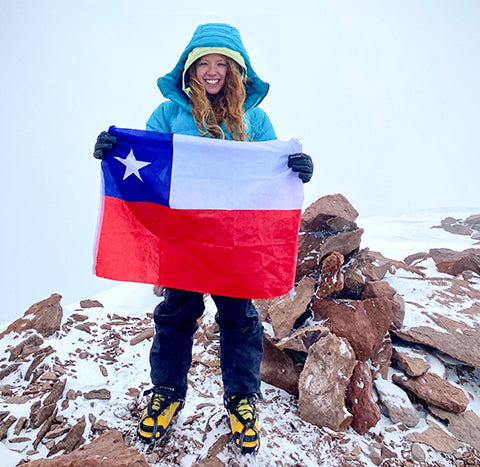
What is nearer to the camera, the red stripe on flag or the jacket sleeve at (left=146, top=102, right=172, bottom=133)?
the red stripe on flag

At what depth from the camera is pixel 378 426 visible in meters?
2.67

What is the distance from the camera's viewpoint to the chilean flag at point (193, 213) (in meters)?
2.37

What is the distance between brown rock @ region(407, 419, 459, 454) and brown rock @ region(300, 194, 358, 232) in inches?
95.8

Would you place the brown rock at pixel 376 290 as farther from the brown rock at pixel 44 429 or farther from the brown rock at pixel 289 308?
the brown rock at pixel 44 429

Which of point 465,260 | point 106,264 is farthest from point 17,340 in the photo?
point 465,260

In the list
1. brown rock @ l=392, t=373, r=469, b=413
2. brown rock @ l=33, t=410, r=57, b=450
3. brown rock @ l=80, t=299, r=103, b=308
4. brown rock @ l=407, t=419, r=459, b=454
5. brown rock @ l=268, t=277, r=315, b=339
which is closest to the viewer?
brown rock @ l=33, t=410, r=57, b=450

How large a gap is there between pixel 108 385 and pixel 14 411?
70 cm

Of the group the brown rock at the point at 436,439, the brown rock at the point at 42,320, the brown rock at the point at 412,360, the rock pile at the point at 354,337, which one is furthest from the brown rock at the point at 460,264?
the brown rock at the point at 42,320

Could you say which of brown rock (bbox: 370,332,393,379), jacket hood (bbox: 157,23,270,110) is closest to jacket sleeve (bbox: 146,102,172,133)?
jacket hood (bbox: 157,23,270,110)

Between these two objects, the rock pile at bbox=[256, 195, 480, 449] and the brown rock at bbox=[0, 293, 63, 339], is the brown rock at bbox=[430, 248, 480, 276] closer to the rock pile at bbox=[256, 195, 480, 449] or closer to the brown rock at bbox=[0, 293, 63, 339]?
the rock pile at bbox=[256, 195, 480, 449]

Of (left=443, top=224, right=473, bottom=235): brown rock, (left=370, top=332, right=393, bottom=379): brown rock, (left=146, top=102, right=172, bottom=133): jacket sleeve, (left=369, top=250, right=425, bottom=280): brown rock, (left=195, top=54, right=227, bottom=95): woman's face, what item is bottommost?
(left=370, top=332, right=393, bottom=379): brown rock

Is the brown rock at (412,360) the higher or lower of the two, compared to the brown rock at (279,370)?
higher

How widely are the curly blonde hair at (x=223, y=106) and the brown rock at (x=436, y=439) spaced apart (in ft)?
9.78

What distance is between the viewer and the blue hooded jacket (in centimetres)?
226
